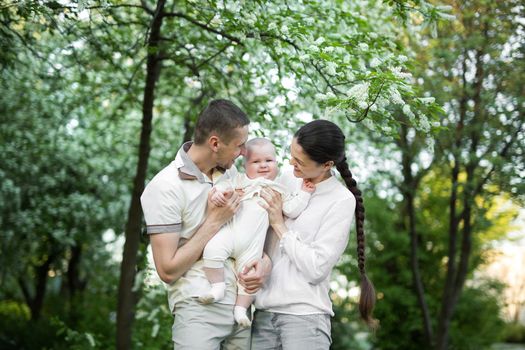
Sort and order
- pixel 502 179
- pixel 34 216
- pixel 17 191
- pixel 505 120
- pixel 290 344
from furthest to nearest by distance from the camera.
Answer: pixel 34 216, pixel 17 191, pixel 505 120, pixel 502 179, pixel 290 344

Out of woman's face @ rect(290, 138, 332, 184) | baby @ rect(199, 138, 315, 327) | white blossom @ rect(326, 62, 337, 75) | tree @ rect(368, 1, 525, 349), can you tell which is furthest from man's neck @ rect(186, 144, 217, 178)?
tree @ rect(368, 1, 525, 349)

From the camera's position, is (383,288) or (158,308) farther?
(383,288)

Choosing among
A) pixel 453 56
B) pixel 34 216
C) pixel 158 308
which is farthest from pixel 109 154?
pixel 453 56

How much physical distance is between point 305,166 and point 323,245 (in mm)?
377

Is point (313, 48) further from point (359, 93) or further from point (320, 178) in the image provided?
point (320, 178)

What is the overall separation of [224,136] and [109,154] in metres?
8.53

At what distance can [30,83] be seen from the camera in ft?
30.7

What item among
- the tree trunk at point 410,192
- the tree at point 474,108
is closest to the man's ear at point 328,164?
the tree at point 474,108

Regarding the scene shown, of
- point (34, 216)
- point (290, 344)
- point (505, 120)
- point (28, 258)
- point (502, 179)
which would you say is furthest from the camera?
point (28, 258)

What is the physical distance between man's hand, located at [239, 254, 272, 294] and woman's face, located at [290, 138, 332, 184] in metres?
0.45

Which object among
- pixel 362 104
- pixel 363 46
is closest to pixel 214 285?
pixel 362 104

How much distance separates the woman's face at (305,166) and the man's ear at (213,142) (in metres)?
0.35

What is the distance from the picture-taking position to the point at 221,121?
3.32 meters

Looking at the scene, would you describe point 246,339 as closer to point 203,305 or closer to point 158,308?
point 203,305
